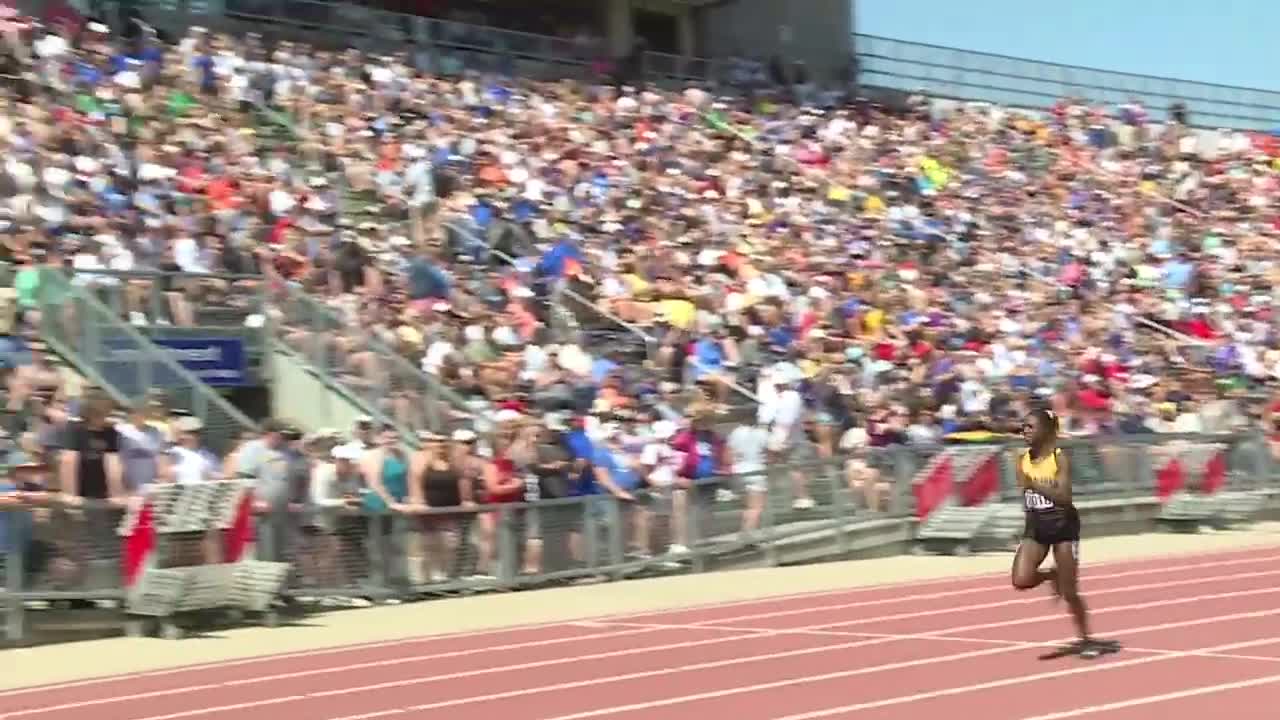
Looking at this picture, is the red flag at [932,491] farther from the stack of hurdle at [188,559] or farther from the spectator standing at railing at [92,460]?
the spectator standing at railing at [92,460]

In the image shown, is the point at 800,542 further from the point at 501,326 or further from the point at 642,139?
the point at 642,139

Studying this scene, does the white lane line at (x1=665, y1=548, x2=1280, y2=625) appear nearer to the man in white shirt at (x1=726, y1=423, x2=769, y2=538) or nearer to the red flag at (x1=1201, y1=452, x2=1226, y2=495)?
the man in white shirt at (x1=726, y1=423, x2=769, y2=538)

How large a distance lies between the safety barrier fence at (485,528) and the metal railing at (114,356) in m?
2.08

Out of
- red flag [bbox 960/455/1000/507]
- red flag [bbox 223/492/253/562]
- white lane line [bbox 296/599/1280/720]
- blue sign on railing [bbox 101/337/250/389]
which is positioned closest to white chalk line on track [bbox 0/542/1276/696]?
red flag [bbox 223/492/253/562]

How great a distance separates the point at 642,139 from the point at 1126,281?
953 cm

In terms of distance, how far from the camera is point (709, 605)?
15.9 m

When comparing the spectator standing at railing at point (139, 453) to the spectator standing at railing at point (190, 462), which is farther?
the spectator standing at railing at point (190, 462)

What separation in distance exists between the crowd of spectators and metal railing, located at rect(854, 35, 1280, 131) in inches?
193

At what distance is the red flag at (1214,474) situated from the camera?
23.8 meters

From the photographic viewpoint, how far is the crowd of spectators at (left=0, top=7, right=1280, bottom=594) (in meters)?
18.3

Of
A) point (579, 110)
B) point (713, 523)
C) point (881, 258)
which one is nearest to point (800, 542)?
point (713, 523)

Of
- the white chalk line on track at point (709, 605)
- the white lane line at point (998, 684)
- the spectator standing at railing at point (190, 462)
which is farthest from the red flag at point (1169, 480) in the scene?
the spectator standing at railing at point (190, 462)

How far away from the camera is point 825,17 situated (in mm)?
44125

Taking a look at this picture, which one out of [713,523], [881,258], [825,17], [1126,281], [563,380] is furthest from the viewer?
[825,17]
